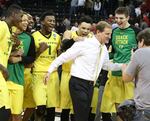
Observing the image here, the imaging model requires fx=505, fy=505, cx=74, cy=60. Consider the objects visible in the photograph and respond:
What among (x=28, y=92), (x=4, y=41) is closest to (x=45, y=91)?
(x=28, y=92)

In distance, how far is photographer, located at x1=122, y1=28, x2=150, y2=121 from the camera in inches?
241

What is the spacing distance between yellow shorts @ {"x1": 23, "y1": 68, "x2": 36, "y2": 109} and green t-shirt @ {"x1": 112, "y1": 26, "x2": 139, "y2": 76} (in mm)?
1584

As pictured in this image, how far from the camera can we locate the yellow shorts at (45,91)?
876 centimetres

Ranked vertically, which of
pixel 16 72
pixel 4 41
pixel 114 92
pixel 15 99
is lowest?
pixel 114 92

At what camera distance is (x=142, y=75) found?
20.4ft

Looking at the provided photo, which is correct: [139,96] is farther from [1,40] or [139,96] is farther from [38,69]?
[38,69]

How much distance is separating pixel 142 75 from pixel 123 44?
308cm

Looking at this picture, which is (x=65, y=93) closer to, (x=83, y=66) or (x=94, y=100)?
(x=94, y=100)

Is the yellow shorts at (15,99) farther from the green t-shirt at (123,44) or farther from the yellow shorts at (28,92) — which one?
the green t-shirt at (123,44)

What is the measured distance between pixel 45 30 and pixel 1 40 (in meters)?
2.74

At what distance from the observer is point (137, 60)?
20.1 ft

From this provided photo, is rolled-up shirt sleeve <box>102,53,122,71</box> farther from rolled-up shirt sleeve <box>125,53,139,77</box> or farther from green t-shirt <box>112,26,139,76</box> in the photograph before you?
rolled-up shirt sleeve <box>125,53,139,77</box>

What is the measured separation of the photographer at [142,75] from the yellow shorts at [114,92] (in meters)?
3.00

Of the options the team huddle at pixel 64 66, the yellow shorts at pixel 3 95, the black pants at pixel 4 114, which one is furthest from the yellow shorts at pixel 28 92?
the black pants at pixel 4 114
